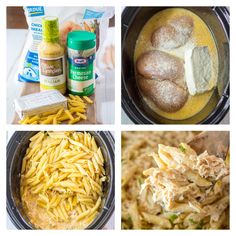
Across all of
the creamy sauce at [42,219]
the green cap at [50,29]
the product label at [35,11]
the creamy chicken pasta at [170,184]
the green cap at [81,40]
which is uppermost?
the product label at [35,11]

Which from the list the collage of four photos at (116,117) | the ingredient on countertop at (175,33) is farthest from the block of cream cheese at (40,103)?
the ingredient on countertop at (175,33)

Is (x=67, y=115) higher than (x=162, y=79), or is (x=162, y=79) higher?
(x=162, y=79)


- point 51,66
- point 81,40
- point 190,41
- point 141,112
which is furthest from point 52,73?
point 190,41

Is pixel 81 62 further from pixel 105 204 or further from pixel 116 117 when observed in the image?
pixel 105 204

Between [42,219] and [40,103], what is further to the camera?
[42,219]

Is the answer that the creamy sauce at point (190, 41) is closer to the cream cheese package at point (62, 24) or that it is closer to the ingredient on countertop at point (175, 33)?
the ingredient on countertop at point (175, 33)

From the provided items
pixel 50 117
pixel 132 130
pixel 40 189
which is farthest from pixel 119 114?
pixel 40 189
